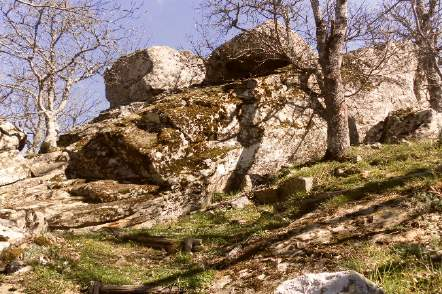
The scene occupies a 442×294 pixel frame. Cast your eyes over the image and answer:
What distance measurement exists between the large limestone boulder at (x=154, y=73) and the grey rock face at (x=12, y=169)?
21.3ft

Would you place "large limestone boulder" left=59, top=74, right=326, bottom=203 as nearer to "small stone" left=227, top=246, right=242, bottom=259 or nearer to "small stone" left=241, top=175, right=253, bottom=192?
"small stone" left=241, top=175, right=253, bottom=192

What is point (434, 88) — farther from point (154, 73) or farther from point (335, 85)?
point (154, 73)

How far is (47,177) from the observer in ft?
47.8

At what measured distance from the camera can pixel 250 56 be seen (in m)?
18.4

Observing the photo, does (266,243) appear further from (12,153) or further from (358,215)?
(12,153)

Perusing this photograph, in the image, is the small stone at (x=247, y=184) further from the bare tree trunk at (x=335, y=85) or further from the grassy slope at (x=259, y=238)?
the bare tree trunk at (x=335, y=85)

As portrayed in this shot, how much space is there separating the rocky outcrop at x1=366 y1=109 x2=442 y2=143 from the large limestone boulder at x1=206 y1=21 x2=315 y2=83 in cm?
380

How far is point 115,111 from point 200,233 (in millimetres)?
11357

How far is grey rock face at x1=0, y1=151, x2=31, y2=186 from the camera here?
14.8 meters

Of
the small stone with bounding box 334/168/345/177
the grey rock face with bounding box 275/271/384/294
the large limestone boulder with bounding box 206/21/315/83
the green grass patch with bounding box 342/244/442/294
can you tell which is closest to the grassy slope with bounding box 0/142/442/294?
the green grass patch with bounding box 342/244/442/294

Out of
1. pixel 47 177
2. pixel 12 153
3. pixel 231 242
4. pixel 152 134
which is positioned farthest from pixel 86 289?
pixel 12 153

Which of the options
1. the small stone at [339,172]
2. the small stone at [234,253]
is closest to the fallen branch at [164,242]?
the small stone at [234,253]

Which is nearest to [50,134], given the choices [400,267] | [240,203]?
[240,203]

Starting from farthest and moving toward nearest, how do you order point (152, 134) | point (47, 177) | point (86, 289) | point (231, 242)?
point (47, 177)
point (152, 134)
point (231, 242)
point (86, 289)
